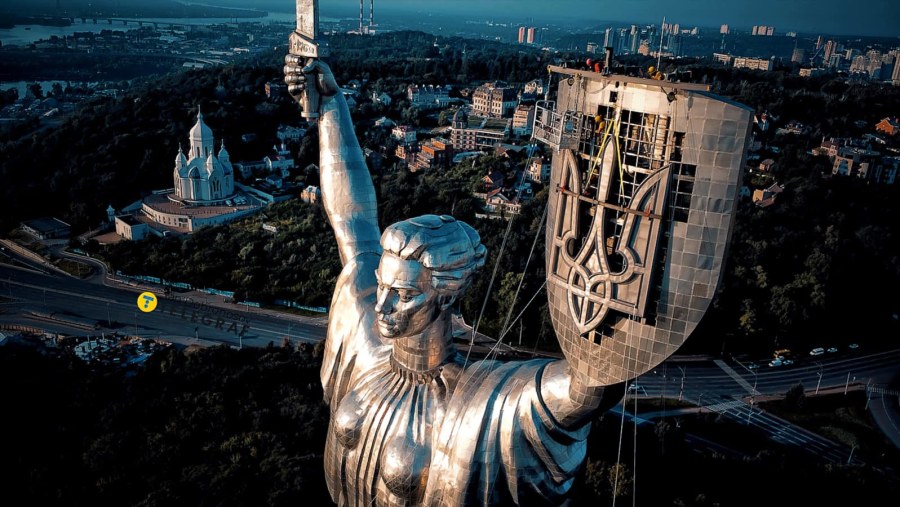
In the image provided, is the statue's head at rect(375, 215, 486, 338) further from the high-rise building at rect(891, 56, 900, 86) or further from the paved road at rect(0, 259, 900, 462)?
the high-rise building at rect(891, 56, 900, 86)

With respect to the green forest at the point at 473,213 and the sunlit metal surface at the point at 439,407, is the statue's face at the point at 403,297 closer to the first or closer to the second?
the sunlit metal surface at the point at 439,407

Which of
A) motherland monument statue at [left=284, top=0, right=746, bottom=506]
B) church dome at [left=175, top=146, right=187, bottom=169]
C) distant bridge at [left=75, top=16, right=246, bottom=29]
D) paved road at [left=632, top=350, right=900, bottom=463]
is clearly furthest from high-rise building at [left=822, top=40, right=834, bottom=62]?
distant bridge at [left=75, top=16, right=246, bottom=29]

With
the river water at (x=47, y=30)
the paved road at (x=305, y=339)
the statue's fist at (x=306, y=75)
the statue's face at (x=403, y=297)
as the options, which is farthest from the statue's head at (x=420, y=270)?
the river water at (x=47, y=30)

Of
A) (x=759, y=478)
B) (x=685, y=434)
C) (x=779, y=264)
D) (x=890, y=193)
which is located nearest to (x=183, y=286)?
(x=685, y=434)

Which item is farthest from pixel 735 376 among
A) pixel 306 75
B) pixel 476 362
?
pixel 306 75

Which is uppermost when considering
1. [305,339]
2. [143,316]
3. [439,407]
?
[439,407]

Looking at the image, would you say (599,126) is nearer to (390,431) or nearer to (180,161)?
(390,431)
